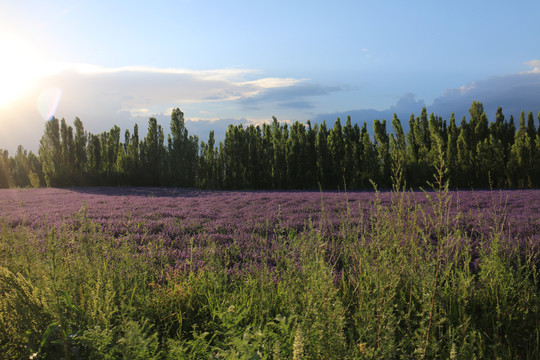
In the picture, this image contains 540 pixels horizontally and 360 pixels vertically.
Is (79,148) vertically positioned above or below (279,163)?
above

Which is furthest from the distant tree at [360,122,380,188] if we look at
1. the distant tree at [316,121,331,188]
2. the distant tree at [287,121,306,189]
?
the distant tree at [287,121,306,189]

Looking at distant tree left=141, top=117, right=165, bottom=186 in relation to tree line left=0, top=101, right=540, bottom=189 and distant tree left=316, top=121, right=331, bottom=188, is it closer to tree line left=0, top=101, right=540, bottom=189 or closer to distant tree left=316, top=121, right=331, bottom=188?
tree line left=0, top=101, right=540, bottom=189

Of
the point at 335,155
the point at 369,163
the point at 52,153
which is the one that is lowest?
the point at 369,163

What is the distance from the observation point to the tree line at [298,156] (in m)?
26.8

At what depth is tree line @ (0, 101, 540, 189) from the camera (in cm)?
2675

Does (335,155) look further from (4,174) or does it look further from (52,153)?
(4,174)

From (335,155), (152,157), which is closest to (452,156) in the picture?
(335,155)

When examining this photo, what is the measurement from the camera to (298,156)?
30297mm

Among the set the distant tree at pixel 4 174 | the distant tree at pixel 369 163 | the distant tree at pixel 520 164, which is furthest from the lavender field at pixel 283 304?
the distant tree at pixel 4 174

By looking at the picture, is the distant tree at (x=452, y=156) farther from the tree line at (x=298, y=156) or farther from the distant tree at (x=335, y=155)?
the distant tree at (x=335, y=155)

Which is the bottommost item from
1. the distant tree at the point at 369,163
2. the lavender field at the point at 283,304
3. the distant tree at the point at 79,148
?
the lavender field at the point at 283,304

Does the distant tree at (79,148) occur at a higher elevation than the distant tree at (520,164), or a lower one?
higher

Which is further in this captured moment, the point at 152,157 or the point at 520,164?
the point at 152,157

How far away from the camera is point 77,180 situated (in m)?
32.9
